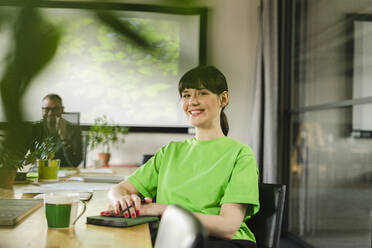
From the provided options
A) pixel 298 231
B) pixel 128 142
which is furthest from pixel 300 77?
pixel 128 142

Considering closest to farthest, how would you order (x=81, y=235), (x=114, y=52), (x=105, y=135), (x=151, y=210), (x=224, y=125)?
1. (x=114, y=52)
2. (x=81, y=235)
3. (x=151, y=210)
4. (x=224, y=125)
5. (x=105, y=135)

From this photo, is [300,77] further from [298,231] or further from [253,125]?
[298,231]

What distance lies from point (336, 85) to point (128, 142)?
5.88 ft

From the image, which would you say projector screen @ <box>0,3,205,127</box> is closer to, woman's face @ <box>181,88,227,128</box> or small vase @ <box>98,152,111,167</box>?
woman's face @ <box>181,88,227,128</box>

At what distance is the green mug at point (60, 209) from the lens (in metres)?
0.90

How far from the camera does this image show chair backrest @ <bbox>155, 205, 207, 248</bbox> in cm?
51

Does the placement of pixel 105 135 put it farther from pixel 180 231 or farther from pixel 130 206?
pixel 180 231

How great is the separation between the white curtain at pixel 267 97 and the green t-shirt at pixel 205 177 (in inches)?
→ 73.3

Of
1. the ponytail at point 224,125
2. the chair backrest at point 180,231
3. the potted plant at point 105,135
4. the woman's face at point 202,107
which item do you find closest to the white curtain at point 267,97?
the potted plant at point 105,135

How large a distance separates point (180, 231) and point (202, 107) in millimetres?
857

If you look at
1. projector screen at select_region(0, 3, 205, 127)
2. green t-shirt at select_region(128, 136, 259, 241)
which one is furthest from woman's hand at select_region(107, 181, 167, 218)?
projector screen at select_region(0, 3, 205, 127)

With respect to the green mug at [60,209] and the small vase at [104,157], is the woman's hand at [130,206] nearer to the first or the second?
the green mug at [60,209]

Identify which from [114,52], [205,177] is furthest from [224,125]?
[114,52]

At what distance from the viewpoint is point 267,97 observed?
3.26 metres
